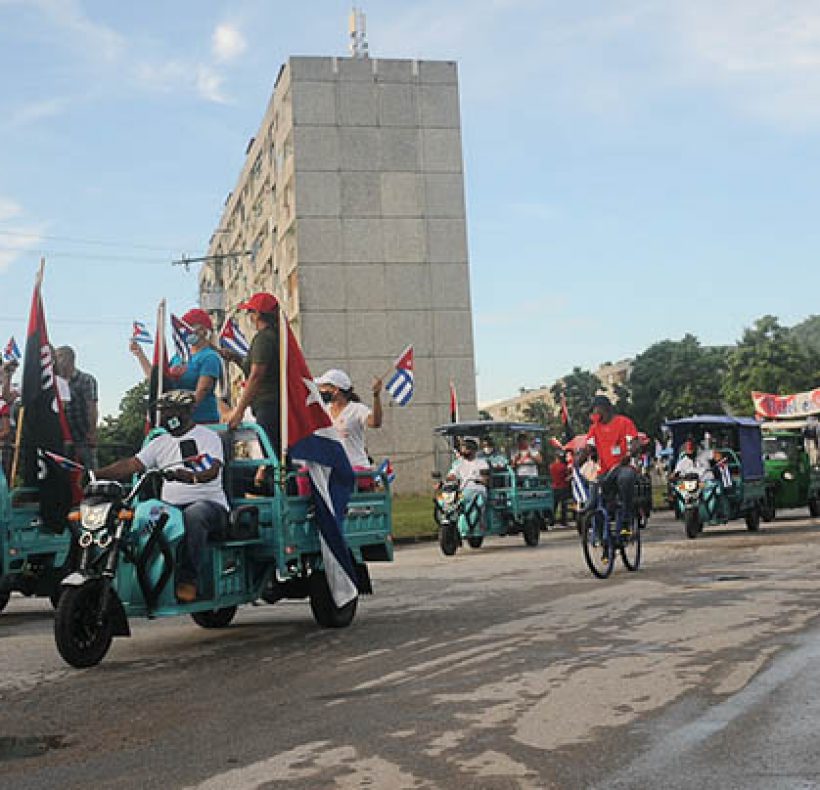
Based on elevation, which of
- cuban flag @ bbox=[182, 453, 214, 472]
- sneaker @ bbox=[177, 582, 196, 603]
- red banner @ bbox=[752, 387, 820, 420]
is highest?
red banner @ bbox=[752, 387, 820, 420]

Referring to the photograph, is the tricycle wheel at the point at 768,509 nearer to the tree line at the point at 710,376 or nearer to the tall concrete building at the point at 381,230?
the tall concrete building at the point at 381,230

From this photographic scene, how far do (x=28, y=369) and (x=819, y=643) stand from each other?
6.95 metres

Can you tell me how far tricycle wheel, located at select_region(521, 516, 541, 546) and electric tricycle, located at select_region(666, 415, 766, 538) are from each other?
2460 millimetres

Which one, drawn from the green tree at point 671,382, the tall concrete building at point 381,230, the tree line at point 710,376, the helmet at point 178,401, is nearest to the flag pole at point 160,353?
the helmet at point 178,401

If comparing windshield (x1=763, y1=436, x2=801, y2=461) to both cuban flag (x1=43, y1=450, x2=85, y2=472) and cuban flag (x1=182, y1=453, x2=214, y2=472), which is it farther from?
cuban flag (x1=182, y1=453, x2=214, y2=472)

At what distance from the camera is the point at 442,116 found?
174 feet

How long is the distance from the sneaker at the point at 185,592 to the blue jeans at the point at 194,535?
0.07 ft

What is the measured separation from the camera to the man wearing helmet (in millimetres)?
8266

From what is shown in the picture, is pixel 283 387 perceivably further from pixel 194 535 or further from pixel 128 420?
pixel 128 420

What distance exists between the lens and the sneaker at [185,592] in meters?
8.20

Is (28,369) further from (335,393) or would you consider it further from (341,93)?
(341,93)

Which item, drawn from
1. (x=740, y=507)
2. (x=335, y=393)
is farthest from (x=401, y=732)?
(x=740, y=507)

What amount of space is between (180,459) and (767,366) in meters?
61.1

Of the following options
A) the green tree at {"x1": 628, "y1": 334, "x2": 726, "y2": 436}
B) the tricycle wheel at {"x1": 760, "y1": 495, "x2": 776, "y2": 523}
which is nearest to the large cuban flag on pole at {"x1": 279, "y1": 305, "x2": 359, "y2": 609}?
the tricycle wheel at {"x1": 760, "y1": 495, "x2": 776, "y2": 523}
